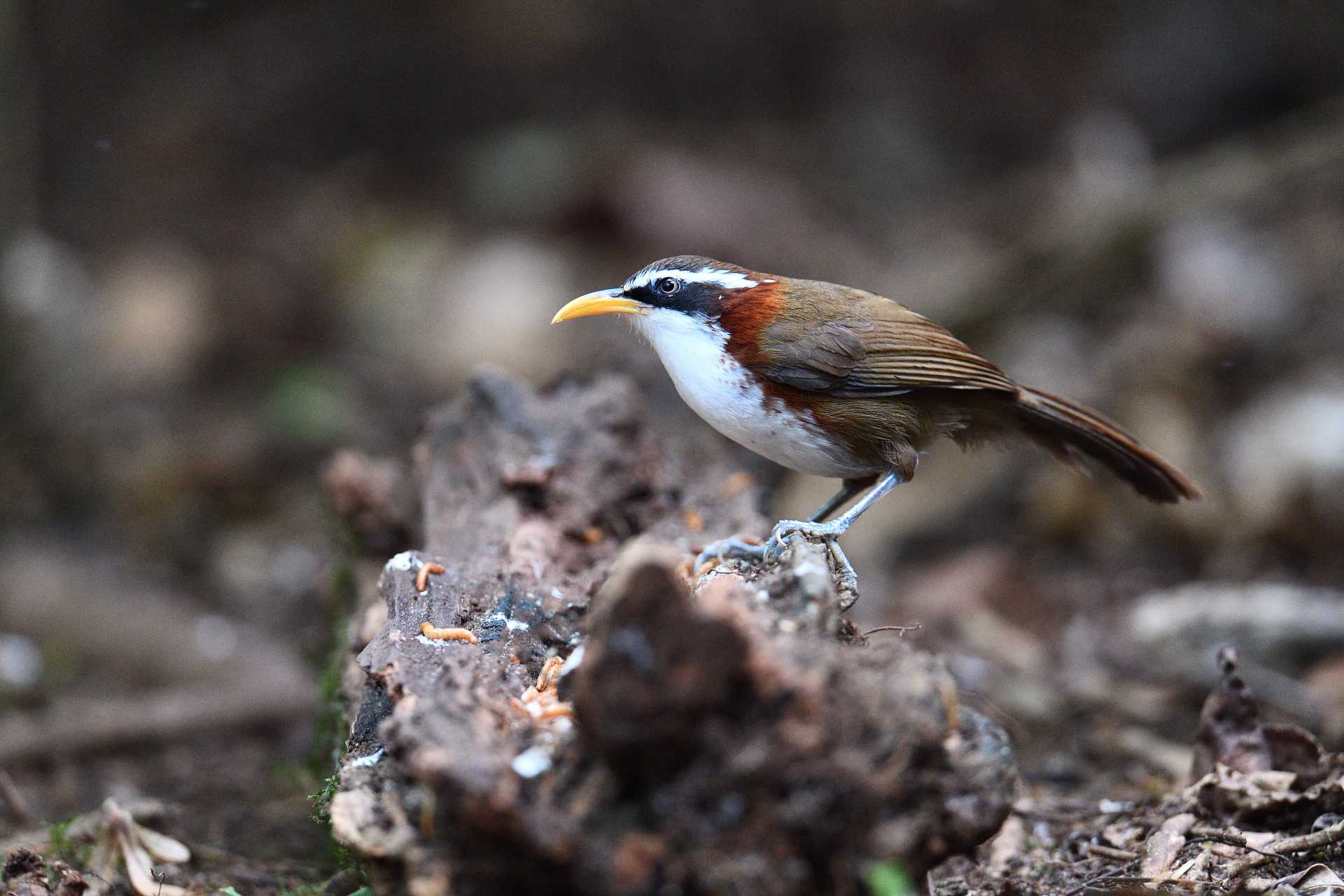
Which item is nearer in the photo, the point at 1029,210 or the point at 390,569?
the point at 390,569

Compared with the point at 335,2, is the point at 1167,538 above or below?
below

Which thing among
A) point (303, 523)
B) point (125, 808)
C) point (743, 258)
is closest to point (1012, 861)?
point (125, 808)

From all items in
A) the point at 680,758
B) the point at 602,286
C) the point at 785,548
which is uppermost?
the point at 602,286

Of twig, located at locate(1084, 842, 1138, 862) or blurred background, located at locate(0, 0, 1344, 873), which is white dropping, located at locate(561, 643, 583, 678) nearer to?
blurred background, located at locate(0, 0, 1344, 873)

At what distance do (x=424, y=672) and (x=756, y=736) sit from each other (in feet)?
3.59

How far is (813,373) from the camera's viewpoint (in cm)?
430

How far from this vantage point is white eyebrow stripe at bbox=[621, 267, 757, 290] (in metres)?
4.43

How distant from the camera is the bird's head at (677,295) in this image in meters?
4.43

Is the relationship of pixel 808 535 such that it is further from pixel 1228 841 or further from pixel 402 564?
pixel 1228 841

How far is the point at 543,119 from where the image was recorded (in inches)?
497

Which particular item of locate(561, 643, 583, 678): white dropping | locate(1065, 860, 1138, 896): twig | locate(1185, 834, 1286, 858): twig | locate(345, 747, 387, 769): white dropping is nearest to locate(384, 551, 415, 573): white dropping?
locate(561, 643, 583, 678): white dropping

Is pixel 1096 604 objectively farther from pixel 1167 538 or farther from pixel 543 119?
pixel 543 119

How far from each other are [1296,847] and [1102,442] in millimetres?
1644

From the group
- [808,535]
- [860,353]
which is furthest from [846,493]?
[808,535]
